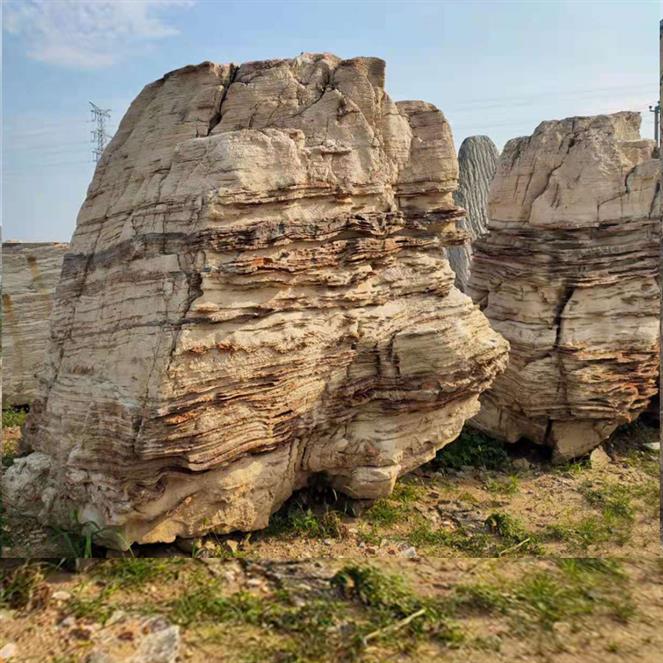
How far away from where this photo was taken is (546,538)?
5.21 metres

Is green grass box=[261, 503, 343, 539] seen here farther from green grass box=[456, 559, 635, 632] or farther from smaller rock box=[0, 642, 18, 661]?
smaller rock box=[0, 642, 18, 661]

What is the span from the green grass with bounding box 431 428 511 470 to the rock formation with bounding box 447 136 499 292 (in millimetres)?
3669

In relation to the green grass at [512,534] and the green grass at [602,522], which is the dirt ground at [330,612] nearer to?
the green grass at [512,534]

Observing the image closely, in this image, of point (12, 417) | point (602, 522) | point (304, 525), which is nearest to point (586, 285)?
point (602, 522)

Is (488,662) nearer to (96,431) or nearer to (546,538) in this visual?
(546,538)

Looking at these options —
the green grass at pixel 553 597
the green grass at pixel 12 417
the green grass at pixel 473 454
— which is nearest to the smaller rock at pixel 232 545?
the green grass at pixel 553 597

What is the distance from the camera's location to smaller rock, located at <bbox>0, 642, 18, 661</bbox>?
10.5 feet

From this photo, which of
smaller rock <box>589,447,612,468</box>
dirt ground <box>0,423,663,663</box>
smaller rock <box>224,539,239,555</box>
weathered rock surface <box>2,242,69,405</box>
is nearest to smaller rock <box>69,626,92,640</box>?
dirt ground <box>0,423,663,663</box>

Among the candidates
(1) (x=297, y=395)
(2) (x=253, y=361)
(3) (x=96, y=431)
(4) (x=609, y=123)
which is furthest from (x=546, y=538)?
(4) (x=609, y=123)

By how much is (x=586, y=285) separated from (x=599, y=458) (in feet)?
7.01

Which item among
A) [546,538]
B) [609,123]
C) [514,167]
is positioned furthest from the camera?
[514,167]

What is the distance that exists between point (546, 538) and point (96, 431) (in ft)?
12.4

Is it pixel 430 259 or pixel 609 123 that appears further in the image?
pixel 609 123

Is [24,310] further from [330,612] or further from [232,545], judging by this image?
[330,612]
